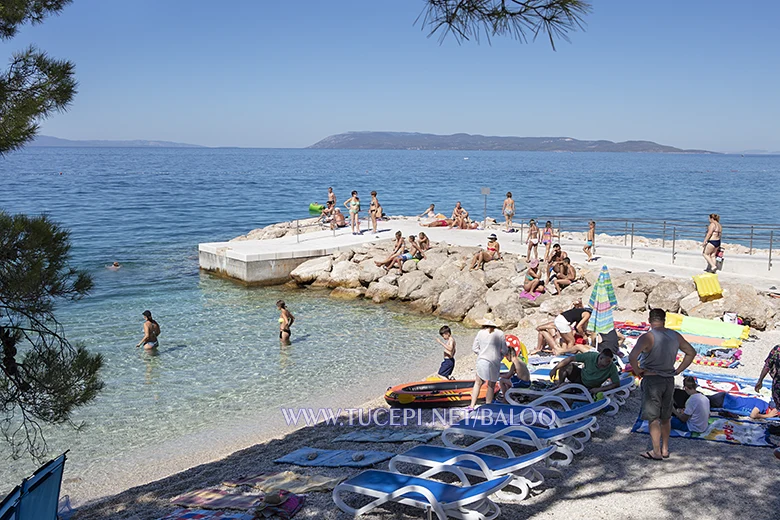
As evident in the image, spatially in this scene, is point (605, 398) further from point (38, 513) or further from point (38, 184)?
point (38, 184)

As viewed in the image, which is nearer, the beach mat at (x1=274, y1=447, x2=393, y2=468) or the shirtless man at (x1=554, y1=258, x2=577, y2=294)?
the beach mat at (x1=274, y1=447, x2=393, y2=468)

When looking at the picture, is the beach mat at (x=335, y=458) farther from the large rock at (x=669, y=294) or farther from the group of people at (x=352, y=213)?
the group of people at (x=352, y=213)

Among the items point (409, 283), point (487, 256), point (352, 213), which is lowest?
point (409, 283)

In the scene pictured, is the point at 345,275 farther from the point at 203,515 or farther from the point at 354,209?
the point at 203,515

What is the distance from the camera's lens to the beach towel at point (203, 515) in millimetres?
5536

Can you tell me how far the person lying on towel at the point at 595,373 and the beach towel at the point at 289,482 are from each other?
4127 millimetres

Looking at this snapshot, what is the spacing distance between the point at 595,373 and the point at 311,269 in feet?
45.3

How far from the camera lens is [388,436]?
8312 mm

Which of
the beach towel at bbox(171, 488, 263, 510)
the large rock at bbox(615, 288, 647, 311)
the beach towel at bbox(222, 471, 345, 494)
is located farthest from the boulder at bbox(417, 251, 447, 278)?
the beach towel at bbox(171, 488, 263, 510)

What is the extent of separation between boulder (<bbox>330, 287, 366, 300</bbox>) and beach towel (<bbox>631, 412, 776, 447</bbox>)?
12693 millimetres

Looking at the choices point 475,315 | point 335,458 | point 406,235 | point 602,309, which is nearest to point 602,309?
point 602,309

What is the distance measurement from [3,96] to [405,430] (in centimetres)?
592

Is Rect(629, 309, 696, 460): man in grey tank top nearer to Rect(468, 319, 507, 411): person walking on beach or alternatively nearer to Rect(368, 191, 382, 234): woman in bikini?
Rect(468, 319, 507, 411): person walking on beach

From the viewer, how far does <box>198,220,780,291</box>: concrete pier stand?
1692 centimetres
